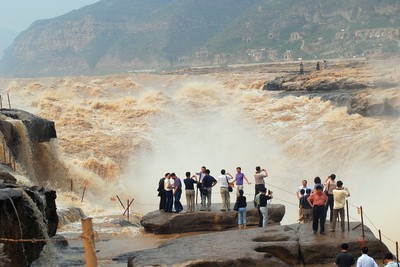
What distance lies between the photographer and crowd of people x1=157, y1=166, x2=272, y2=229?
53.9ft

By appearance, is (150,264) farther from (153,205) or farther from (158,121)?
(158,121)

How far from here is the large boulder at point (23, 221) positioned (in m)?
12.3

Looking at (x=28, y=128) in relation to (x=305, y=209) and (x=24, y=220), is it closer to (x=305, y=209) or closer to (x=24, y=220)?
(x=24, y=220)

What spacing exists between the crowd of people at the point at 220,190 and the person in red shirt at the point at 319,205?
2.04 m

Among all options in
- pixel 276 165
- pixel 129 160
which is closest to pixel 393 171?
pixel 276 165

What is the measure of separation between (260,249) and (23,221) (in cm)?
487

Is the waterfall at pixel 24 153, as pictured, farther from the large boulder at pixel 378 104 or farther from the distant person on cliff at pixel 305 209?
the large boulder at pixel 378 104

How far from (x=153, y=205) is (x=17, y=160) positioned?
641cm

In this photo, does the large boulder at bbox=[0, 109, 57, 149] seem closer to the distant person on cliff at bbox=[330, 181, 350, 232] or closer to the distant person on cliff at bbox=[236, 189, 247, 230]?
the distant person on cliff at bbox=[236, 189, 247, 230]

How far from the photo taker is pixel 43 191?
14258mm

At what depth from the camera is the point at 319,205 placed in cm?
1405

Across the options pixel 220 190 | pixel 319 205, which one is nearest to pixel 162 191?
pixel 220 190

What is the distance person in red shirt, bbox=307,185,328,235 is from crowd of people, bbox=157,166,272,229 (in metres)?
2.04

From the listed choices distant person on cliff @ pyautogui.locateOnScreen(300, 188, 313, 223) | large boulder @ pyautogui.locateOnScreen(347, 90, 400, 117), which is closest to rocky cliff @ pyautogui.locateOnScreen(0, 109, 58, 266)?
distant person on cliff @ pyautogui.locateOnScreen(300, 188, 313, 223)
